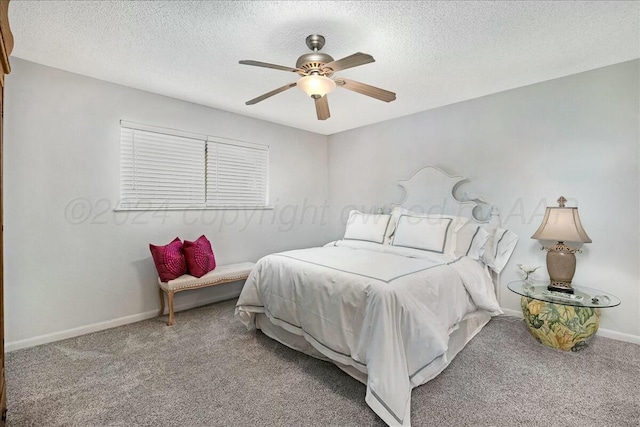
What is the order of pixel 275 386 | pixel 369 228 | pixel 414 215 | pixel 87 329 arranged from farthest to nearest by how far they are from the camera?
pixel 369 228, pixel 414 215, pixel 87 329, pixel 275 386

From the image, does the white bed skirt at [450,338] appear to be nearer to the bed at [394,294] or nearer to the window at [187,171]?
the bed at [394,294]

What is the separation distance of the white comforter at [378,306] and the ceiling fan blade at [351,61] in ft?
4.51

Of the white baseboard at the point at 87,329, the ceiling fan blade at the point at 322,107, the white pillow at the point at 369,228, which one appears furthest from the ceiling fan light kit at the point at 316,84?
the white baseboard at the point at 87,329

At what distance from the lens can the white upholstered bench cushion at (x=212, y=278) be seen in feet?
9.61

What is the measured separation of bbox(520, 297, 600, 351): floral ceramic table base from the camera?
233 cm

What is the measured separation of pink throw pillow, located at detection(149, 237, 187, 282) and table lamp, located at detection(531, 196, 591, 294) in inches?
135

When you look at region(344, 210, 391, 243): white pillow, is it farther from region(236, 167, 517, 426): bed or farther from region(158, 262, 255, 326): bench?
region(158, 262, 255, 326): bench

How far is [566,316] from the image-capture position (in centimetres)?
236

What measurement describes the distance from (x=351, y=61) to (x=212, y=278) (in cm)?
250

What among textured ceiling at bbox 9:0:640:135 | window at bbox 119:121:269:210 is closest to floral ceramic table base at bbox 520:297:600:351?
textured ceiling at bbox 9:0:640:135

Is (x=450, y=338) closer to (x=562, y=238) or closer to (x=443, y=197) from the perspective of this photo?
(x=562, y=238)

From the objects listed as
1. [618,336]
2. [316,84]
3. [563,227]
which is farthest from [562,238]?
[316,84]

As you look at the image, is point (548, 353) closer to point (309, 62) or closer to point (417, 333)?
point (417, 333)

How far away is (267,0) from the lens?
175cm
